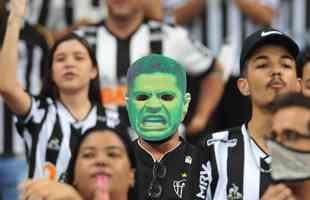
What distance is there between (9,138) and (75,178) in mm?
3651

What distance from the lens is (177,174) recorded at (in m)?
4.32

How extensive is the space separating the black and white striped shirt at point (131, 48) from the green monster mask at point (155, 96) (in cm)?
202

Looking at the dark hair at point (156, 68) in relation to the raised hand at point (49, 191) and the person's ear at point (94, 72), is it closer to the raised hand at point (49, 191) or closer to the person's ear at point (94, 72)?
the raised hand at point (49, 191)

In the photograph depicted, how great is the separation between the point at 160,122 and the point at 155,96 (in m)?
0.10

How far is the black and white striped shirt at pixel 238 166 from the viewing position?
13.8 ft

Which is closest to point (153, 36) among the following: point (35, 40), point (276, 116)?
point (35, 40)

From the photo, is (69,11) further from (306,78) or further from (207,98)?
(306,78)

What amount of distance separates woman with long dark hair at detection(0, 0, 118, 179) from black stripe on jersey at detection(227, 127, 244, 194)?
110cm

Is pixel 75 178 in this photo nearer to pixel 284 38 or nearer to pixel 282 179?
pixel 282 179

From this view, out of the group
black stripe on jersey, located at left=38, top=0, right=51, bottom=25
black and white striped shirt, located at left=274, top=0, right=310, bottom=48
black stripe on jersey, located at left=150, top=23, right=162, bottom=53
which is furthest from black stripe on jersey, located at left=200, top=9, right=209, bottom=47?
black stripe on jersey, located at left=38, top=0, right=51, bottom=25

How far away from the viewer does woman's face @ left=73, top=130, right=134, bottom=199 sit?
11.1 feet

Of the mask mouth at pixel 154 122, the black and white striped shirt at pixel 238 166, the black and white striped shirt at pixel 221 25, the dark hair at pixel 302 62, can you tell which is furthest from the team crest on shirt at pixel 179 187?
the black and white striped shirt at pixel 221 25

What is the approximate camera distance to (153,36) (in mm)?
6352

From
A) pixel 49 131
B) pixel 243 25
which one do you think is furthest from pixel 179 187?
pixel 243 25
